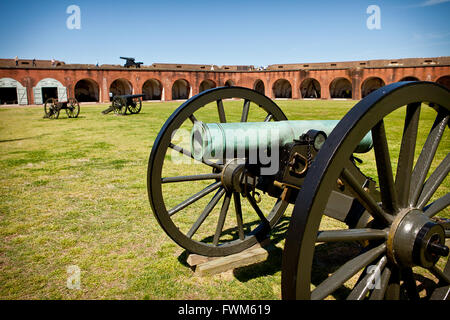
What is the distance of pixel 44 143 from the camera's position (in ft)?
29.6

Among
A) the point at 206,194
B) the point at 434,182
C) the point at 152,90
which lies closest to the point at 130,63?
the point at 152,90

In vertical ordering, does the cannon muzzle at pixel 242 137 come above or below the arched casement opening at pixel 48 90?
below

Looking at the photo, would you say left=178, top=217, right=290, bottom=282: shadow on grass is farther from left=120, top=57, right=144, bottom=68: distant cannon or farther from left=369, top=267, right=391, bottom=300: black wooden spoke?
left=120, top=57, right=144, bottom=68: distant cannon

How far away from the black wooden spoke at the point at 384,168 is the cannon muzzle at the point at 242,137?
33.7 inches

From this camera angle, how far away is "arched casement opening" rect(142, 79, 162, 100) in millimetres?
37750

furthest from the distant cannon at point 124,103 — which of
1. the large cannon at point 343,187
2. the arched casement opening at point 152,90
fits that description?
the arched casement opening at point 152,90

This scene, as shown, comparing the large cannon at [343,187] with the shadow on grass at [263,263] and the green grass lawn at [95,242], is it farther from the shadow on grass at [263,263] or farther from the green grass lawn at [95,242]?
the green grass lawn at [95,242]

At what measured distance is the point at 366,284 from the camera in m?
1.52

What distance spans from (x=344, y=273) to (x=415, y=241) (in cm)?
40

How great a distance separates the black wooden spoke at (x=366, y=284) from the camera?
4.92 feet

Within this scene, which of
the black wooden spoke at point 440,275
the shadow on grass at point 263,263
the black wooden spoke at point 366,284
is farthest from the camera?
the shadow on grass at point 263,263

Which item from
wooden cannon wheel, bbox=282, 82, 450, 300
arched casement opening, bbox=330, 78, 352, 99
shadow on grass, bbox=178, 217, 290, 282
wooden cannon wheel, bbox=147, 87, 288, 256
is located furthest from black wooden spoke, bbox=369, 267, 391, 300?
arched casement opening, bbox=330, 78, 352, 99

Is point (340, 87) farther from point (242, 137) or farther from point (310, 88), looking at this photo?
point (242, 137)

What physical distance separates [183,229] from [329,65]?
3378 centimetres
